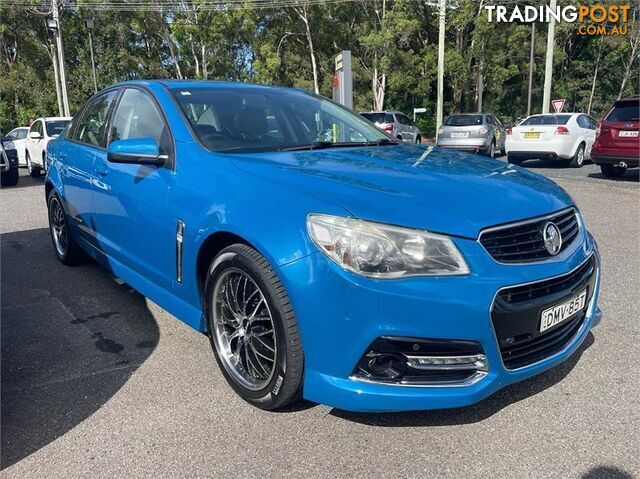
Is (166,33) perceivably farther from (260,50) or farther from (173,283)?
(173,283)

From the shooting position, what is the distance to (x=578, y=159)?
14445 mm

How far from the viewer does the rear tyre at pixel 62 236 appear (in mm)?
4987

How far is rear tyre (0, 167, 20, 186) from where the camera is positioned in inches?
497

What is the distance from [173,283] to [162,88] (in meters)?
1.32

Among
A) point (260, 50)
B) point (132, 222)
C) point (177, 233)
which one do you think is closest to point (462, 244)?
point (177, 233)

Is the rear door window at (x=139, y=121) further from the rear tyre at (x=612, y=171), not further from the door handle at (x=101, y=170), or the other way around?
the rear tyre at (x=612, y=171)

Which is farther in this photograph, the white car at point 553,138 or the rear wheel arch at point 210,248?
the white car at point 553,138

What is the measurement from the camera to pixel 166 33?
3909cm

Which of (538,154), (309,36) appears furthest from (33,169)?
(309,36)

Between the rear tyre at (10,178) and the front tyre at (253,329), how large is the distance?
12.0 metres

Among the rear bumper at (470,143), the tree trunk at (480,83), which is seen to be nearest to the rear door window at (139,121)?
the rear bumper at (470,143)

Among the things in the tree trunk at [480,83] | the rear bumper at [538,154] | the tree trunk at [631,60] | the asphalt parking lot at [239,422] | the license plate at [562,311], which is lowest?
the asphalt parking lot at [239,422]

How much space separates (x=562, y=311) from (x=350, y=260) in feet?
3.44
